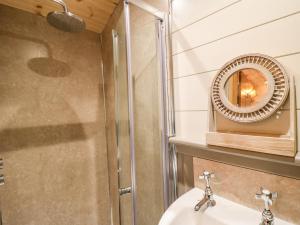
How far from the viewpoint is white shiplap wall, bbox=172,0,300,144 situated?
0.56 metres

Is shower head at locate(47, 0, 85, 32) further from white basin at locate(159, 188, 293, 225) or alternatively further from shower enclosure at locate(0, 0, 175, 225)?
white basin at locate(159, 188, 293, 225)

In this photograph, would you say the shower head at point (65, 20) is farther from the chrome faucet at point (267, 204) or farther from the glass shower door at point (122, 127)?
the chrome faucet at point (267, 204)

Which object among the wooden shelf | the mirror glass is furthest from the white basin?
the mirror glass

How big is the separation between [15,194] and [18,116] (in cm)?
59

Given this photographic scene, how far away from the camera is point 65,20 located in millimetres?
1013

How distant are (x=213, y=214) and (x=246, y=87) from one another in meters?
0.52

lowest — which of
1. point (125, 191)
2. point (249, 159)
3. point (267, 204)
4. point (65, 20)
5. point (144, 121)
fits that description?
point (125, 191)

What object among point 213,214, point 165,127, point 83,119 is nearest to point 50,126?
point 83,119

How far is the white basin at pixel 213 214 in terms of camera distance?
617 millimetres

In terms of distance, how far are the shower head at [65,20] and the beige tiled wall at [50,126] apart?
0.43m

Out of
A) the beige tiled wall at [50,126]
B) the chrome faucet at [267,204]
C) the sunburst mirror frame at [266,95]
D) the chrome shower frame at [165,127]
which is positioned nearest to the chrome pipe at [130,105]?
the chrome shower frame at [165,127]

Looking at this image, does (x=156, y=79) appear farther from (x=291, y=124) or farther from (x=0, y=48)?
(x=0, y=48)

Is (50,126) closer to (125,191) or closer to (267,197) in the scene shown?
(125,191)

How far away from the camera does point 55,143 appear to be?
1432 mm
